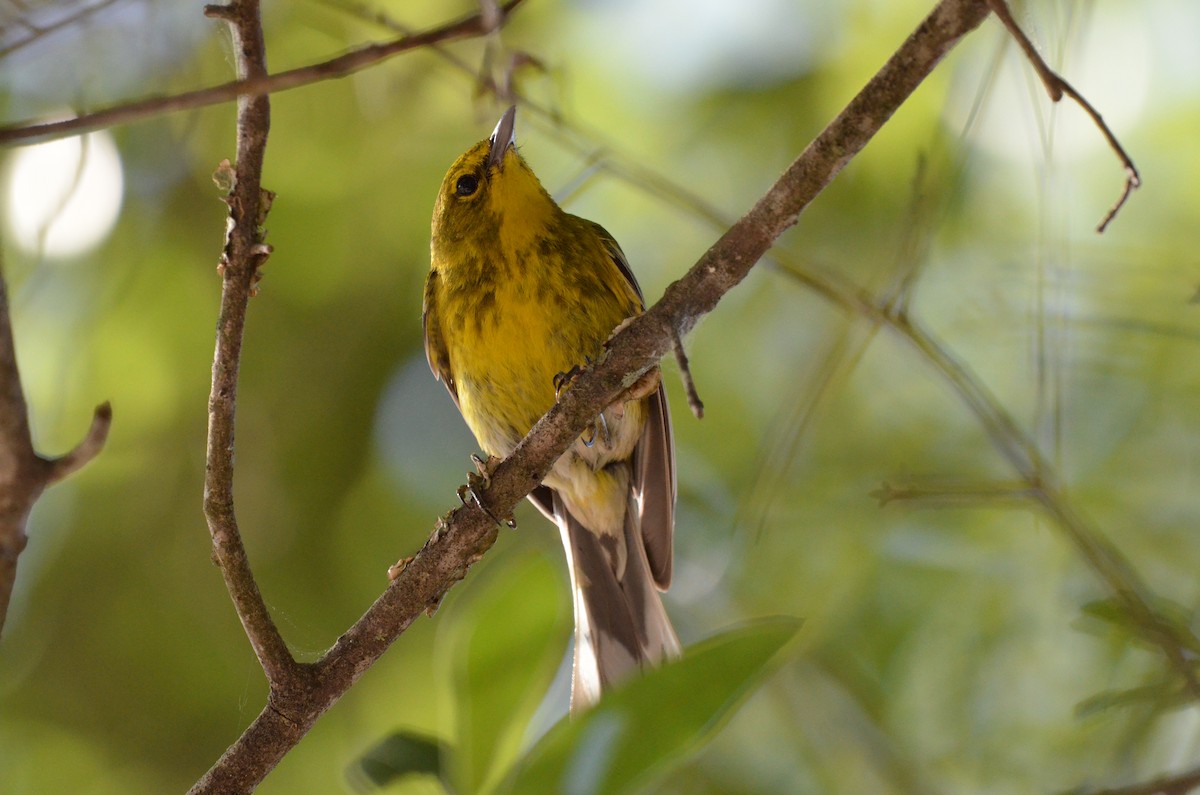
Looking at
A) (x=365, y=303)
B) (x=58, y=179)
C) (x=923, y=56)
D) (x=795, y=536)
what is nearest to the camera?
(x=923, y=56)

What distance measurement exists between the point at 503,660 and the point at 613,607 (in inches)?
77.0

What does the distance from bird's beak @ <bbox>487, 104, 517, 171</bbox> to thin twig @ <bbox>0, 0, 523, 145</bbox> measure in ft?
6.90

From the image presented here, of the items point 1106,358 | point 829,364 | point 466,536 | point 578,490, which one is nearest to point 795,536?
point 578,490

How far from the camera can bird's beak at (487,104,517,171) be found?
374 cm

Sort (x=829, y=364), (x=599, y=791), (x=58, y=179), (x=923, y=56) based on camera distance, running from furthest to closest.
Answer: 1. (x=829, y=364)
2. (x=58, y=179)
3. (x=923, y=56)
4. (x=599, y=791)

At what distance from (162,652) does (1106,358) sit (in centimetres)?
349

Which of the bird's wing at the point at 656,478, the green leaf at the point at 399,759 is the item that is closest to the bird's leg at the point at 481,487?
the green leaf at the point at 399,759

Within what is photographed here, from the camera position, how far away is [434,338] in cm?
381

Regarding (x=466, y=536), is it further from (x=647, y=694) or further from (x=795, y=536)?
(x=795, y=536)

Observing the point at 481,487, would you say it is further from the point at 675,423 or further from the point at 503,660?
the point at 675,423

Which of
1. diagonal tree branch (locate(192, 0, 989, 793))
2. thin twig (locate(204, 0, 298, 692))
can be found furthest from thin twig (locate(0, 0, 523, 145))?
diagonal tree branch (locate(192, 0, 989, 793))

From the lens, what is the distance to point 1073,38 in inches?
93.7

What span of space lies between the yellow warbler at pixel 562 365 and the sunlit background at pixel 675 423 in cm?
26

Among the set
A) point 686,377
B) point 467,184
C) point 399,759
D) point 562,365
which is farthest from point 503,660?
point 467,184
